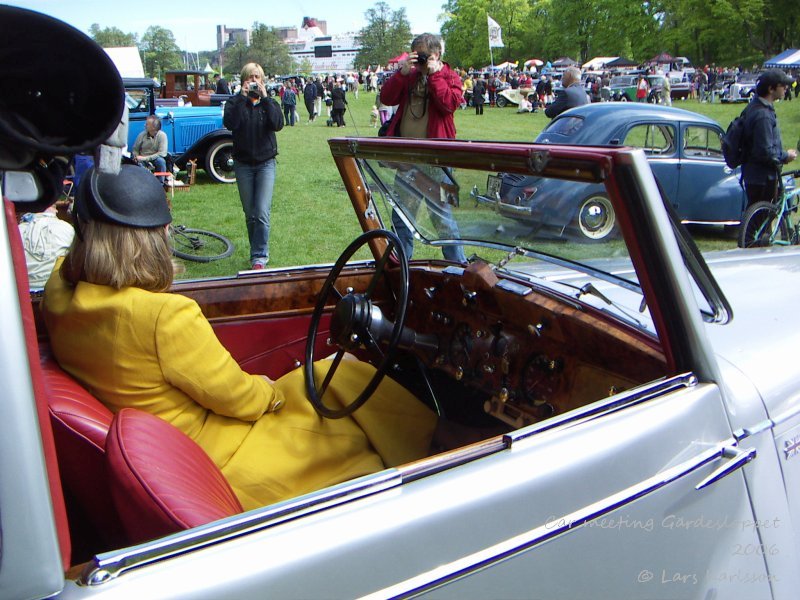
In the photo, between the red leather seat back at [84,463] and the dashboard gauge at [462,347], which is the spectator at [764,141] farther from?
the red leather seat back at [84,463]

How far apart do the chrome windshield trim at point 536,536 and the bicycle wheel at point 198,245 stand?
5503 mm

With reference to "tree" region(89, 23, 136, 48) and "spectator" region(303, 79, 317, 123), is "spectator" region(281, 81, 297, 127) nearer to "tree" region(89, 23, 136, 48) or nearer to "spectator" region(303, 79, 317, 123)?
"spectator" region(303, 79, 317, 123)

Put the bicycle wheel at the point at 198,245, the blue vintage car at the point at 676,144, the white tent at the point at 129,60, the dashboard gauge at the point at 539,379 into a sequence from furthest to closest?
1. the white tent at the point at 129,60
2. the blue vintage car at the point at 676,144
3. the bicycle wheel at the point at 198,245
4. the dashboard gauge at the point at 539,379

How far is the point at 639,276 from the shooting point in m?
1.62

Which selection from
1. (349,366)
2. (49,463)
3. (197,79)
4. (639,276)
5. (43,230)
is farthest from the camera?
(197,79)

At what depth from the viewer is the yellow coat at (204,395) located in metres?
1.91

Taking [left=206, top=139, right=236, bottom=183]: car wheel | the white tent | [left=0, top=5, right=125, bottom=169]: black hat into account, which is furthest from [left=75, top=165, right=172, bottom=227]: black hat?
the white tent

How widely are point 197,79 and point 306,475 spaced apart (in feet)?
74.5

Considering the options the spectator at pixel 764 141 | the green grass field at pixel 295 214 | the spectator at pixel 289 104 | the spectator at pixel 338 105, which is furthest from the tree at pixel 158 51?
the spectator at pixel 764 141

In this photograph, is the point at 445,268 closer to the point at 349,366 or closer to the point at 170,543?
the point at 349,366

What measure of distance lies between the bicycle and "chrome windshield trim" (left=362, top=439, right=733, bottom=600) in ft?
17.9

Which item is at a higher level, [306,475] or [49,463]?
[49,463]

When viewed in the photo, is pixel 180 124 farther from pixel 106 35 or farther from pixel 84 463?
pixel 84 463

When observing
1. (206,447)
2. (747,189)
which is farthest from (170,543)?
(747,189)
